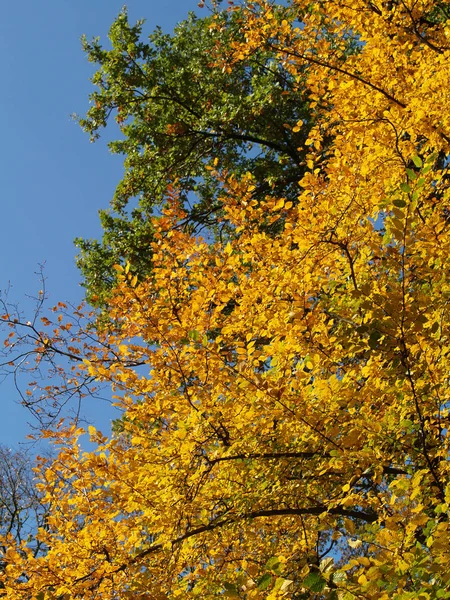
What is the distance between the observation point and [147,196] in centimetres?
930

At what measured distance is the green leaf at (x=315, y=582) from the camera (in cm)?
163

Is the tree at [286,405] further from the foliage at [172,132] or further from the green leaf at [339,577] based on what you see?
the foliage at [172,132]

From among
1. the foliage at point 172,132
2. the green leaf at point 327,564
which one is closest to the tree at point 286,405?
the green leaf at point 327,564

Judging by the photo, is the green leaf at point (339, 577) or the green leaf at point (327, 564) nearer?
the green leaf at point (339, 577)

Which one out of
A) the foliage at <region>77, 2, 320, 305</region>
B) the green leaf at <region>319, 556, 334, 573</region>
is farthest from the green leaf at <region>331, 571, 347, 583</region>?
the foliage at <region>77, 2, 320, 305</region>

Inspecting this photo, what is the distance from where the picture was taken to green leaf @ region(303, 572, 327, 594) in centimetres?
163

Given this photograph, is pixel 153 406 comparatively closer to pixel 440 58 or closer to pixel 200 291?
pixel 200 291

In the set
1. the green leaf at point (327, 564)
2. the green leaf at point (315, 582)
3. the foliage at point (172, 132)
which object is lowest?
the green leaf at point (315, 582)

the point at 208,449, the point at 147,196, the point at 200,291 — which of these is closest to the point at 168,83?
the point at 147,196

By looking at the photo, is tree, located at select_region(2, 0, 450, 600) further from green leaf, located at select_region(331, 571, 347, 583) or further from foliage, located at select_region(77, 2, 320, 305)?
foliage, located at select_region(77, 2, 320, 305)

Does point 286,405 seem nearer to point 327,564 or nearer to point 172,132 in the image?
point 327,564

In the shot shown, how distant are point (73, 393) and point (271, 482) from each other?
9.38ft

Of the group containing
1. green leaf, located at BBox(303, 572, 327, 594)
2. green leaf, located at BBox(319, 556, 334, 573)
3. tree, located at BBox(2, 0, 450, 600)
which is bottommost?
green leaf, located at BBox(303, 572, 327, 594)

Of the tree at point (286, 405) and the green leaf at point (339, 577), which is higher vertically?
the tree at point (286, 405)
